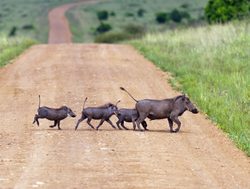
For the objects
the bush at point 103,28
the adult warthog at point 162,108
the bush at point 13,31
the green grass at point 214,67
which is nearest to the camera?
the adult warthog at point 162,108

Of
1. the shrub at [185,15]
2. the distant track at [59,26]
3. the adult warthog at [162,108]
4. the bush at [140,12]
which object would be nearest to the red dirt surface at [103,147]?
the adult warthog at [162,108]

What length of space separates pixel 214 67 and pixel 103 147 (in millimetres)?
10218

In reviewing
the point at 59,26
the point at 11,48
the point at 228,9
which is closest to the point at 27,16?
the point at 59,26

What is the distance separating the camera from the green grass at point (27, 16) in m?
52.8

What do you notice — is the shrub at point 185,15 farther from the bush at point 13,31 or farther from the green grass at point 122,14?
the bush at point 13,31

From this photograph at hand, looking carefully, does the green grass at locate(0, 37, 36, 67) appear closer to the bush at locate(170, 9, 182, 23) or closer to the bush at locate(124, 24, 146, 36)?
the bush at locate(124, 24, 146, 36)

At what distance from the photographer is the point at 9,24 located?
56.1 m

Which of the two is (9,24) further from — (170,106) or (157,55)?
(170,106)

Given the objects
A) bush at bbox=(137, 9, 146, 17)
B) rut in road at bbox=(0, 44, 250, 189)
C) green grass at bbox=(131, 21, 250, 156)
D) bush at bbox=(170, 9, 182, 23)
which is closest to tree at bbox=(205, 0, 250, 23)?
green grass at bbox=(131, 21, 250, 156)

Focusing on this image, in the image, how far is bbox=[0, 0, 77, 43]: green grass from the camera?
5284cm

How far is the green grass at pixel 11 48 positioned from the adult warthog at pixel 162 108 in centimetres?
1118

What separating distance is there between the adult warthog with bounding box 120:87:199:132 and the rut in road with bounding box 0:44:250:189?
24cm

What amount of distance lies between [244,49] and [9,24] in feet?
110

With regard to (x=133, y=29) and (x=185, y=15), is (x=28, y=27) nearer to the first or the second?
(x=133, y=29)
